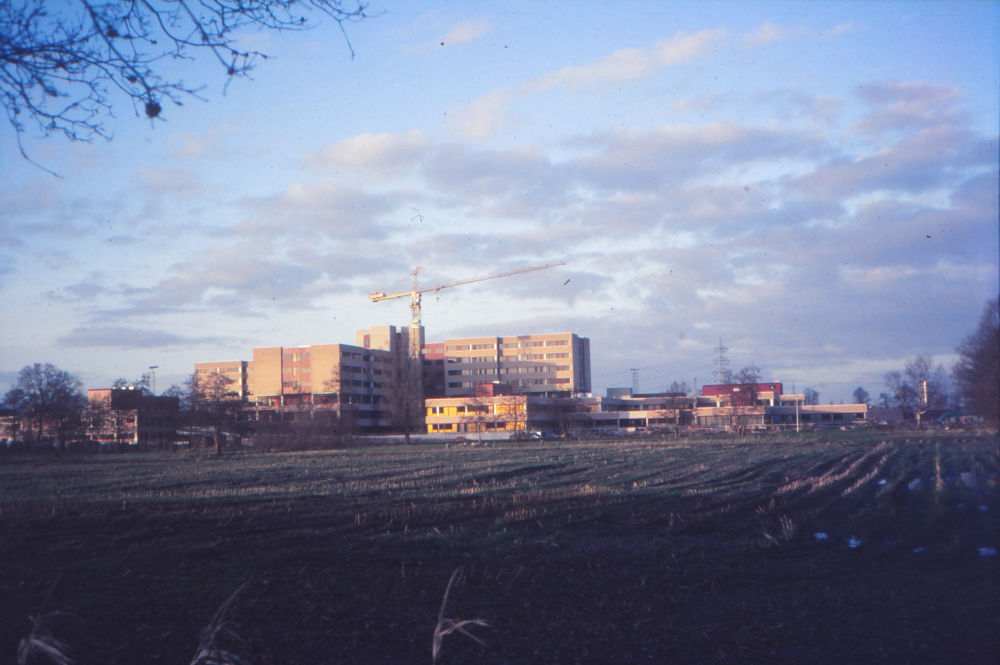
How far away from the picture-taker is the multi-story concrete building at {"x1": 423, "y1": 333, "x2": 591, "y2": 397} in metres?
154

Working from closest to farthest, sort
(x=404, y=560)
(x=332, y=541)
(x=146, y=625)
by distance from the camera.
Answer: (x=146, y=625), (x=404, y=560), (x=332, y=541)

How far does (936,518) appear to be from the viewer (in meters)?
14.4

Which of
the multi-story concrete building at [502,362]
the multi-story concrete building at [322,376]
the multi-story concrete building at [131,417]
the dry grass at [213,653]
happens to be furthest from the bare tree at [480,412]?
the dry grass at [213,653]

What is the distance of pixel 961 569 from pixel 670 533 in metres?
4.73

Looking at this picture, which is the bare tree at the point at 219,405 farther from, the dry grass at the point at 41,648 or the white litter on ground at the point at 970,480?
the dry grass at the point at 41,648

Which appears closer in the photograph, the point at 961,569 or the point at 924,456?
the point at 961,569

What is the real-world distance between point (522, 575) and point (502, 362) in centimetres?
14700

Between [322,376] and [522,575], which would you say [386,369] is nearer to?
[322,376]

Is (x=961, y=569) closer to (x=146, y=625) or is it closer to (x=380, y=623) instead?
(x=380, y=623)

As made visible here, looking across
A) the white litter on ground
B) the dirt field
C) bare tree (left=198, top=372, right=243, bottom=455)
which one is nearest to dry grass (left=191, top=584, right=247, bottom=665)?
the dirt field

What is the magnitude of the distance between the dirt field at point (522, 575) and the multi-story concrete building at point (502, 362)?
441ft

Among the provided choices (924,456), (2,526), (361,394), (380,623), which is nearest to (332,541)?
(380,623)

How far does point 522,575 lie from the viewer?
32.1 ft

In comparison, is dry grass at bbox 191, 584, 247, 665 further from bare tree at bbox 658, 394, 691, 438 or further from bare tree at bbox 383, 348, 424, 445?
bare tree at bbox 658, 394, 691, 438
